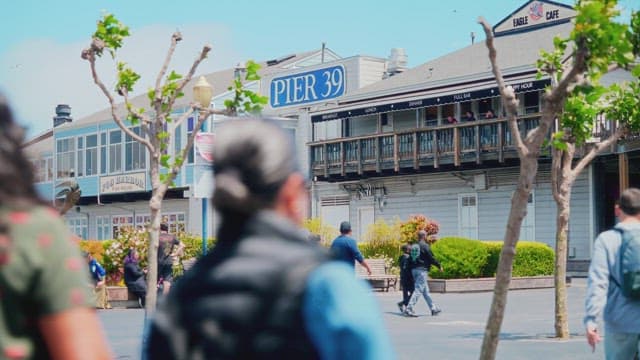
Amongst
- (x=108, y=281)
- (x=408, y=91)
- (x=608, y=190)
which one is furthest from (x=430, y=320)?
(x=408, y=91)

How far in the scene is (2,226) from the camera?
278 centimetres

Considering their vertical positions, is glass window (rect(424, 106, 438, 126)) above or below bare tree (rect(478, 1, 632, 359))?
above

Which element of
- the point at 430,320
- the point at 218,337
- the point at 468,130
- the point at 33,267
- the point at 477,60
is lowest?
the point at 430,320

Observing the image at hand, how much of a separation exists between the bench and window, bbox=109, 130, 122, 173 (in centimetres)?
2251

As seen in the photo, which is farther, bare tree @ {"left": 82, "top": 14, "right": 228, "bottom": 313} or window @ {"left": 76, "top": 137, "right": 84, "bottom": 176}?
window @ {"left": 76, "top": 137, "right": 84, "bottom": 176}

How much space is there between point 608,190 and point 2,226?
33.2m

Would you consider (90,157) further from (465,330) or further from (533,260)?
(465,330)

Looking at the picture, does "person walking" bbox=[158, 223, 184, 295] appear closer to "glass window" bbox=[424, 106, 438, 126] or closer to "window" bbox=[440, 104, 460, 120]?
"window" bbox=[440, 104, 460, 120]

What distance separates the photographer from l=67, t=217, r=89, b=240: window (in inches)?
2177

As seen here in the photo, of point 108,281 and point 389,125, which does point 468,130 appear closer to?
point 389,125

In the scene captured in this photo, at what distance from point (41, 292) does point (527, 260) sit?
2836 cm

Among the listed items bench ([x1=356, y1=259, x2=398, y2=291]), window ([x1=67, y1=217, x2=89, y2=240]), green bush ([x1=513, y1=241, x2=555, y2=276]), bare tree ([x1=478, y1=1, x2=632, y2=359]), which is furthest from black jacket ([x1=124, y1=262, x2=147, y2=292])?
window ([x1=67, y1=217, x2=89, y2=240])

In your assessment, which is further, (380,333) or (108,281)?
(108,281)

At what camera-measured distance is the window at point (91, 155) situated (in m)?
52.4
